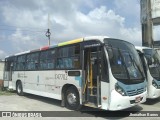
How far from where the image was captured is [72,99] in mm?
11250

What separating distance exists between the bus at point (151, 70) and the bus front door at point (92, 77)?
3436 mm

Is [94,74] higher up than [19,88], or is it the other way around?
[94,74]

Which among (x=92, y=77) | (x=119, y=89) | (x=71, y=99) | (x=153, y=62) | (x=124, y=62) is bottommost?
(x=71, y=99)

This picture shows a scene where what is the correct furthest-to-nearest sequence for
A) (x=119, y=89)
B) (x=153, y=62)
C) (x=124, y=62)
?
(x=153, y=62) → (x=124, y=62) → (x=119, y=89)

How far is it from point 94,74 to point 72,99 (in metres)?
1.74

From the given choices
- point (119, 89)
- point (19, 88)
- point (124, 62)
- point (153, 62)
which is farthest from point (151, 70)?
point (19, 88)

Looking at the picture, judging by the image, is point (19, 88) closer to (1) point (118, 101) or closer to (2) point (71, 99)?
(2) point (71, 99)

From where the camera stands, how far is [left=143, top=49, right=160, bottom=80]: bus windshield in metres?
12.7

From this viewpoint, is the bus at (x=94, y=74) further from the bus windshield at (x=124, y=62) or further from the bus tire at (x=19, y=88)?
the bus tire at (x=19, y=88)

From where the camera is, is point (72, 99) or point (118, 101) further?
point (72, 99)

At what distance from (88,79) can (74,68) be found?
3.06 feet

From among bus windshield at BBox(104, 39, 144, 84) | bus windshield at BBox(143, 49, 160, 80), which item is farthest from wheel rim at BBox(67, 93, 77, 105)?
bus windshield at BBox(143, 49, 160, 80)

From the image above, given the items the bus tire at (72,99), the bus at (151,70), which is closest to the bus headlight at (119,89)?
the bus tire at (72,99)

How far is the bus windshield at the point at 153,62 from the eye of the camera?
12653 mm
